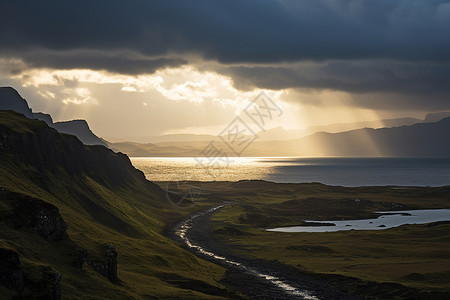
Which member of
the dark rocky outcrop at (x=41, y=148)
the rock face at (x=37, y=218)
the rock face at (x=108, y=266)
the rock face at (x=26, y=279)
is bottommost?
the rock face at (x=108, y=266)

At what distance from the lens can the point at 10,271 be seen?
47688 millimetres

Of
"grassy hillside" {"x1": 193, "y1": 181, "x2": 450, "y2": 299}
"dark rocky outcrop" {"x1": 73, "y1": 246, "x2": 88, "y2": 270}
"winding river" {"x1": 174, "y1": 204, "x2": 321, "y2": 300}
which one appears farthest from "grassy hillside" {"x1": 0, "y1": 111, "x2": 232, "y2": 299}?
"grassy hillside" {"x1": 193, "y1": 181, "x2": 450, "y2": 299}

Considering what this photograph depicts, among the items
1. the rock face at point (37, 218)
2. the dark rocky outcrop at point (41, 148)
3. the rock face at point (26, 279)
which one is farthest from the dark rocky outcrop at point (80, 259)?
the dark rocky outcrop at point (41, 148)

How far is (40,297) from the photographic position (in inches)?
1917

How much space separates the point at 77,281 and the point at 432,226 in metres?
139

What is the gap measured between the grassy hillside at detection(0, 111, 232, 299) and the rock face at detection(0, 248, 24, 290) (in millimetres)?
1058

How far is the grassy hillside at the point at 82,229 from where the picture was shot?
5928 cm

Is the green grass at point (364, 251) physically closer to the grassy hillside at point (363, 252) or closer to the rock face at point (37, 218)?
the grassy hillside at point (363, 252)

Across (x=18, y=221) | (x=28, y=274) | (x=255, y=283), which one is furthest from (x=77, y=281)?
(x=255, y=283)

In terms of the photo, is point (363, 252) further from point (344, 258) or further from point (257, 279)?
→ point (257, 279)

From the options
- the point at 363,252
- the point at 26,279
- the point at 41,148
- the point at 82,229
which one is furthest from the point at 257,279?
the point at 41,148

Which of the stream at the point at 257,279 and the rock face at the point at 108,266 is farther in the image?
the stream at the point at 257,279

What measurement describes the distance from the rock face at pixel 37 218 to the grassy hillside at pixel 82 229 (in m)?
0.44

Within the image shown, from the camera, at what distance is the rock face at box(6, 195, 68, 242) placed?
61.7m
